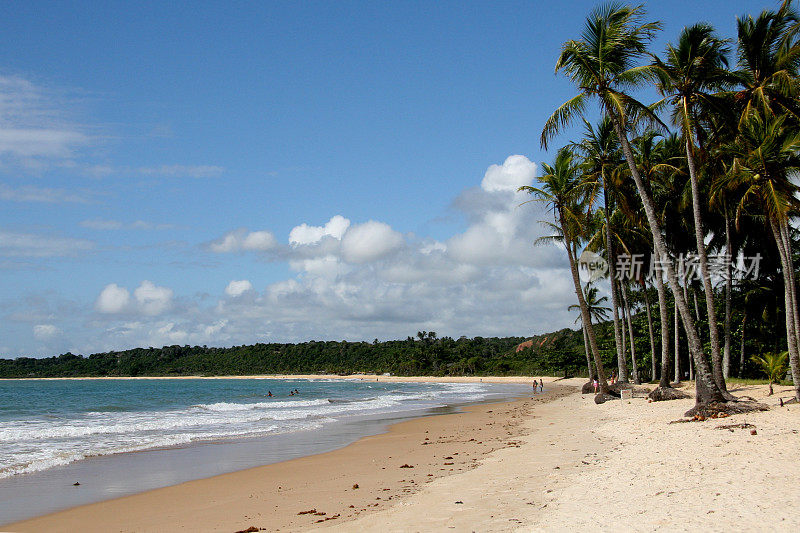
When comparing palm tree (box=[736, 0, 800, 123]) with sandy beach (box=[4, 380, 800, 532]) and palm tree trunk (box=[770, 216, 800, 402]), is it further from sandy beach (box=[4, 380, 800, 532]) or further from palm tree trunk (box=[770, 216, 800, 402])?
sandy beach (box=[4, 380, 800, 532])

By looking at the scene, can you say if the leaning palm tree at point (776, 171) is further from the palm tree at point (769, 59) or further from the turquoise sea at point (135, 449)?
the turquoise sea at point (135, 449)

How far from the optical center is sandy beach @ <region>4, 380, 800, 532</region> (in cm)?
615

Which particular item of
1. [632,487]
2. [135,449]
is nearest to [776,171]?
[632,487]

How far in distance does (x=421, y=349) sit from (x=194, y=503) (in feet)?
341

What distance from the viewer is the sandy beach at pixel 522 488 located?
615 cm

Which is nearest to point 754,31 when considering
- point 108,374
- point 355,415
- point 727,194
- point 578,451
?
point 727,194

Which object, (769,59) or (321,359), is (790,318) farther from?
(321,359)

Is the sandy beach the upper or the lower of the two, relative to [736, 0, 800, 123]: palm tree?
lower

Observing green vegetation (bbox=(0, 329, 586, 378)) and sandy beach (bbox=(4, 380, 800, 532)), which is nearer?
sandy beach (bbox=(4, 380, 800, 532))

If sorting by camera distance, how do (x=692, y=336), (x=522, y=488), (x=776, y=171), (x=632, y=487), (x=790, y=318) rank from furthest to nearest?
(x=790, y=318)
(x=776, y=171)
(x=692, y=336)
(x=522, y=488)
(x=632, y=487)

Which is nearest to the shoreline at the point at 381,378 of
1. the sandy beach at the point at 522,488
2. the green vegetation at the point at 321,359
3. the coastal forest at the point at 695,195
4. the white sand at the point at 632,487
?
the green vegetation at the point at 321,359

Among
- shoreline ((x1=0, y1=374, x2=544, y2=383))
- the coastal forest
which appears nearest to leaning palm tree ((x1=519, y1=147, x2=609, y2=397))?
the coastal forest

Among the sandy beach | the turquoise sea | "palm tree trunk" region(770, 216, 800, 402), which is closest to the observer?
the sandy beach

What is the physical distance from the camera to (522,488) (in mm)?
7992
